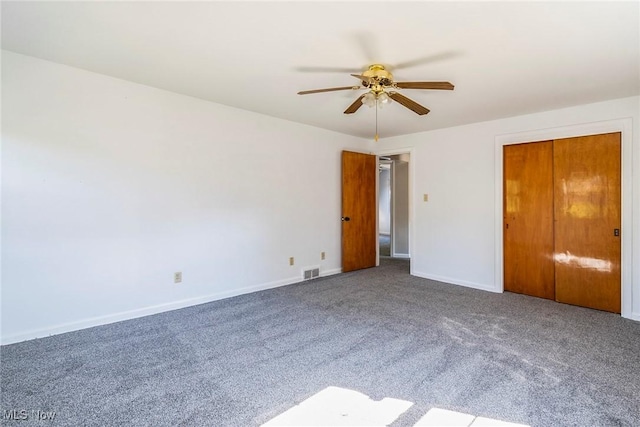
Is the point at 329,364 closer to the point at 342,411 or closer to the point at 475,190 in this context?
the point at 342,411

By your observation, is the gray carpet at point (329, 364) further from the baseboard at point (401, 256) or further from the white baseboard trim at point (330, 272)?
the baseboard at point (401, 256)

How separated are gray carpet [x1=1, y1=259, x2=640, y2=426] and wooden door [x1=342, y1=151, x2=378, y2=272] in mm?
A: 1808

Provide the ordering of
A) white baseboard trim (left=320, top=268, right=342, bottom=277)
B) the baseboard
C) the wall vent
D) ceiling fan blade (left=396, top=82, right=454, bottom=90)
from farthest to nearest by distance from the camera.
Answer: the baseboard, white baseboard trim (left=320, top=268, right=342, bottom=277), the wall vent, ceiling fan blade (left=396, top=82, right=454, bottom=90)

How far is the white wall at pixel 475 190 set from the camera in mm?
3281

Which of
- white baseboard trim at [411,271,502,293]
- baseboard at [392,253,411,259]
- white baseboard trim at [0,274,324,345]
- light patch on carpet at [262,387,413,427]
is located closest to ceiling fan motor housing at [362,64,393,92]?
light patch on carpet at [262,387,413,427]

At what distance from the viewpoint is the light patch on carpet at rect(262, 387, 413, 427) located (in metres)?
1.70

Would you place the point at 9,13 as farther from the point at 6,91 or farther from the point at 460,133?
the point at 460,133

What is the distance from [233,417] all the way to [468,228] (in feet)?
13.0

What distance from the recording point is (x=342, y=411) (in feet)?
5.86

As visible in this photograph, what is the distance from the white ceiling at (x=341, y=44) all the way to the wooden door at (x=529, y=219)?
0.83 m

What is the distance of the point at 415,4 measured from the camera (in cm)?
181

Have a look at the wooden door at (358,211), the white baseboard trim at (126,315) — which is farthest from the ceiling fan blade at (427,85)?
the white baseboard trim at (126,315)

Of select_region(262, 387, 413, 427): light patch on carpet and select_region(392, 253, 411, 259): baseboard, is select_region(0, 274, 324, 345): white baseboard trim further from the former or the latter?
select_region(392, 253, 411, 259): baseboard

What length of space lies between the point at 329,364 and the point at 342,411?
50 cm
